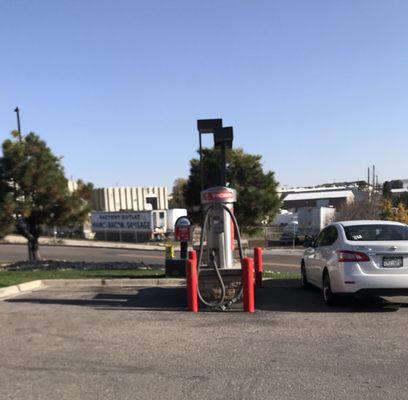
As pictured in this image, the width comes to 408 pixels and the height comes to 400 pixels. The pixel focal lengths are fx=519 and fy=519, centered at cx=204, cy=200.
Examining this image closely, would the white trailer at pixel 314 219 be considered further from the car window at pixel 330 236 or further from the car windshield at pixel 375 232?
the car windshield at pixel 375 232

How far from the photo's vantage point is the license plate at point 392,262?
8328mm

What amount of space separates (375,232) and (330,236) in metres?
0.88

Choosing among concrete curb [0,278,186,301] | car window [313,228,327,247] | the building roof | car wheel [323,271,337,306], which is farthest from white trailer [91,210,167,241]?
the building roof

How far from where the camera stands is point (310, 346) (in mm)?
6324

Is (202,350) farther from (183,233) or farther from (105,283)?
(183,233)

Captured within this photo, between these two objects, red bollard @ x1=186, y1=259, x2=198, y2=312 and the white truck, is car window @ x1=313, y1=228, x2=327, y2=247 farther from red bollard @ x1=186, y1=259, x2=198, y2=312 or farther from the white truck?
the white truck

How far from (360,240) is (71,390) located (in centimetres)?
574

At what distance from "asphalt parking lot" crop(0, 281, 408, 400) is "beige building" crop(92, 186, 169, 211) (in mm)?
73049

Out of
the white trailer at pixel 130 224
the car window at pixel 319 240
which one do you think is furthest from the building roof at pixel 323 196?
the car window at pixel 319 240

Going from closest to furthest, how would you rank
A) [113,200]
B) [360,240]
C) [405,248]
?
[405,248] < [360,240] < [113,200]

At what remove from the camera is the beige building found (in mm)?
82312

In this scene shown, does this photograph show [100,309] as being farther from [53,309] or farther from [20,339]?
[20,339]

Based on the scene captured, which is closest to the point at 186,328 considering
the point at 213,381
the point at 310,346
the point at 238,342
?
the point at 238,342

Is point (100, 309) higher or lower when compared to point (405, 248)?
lower
